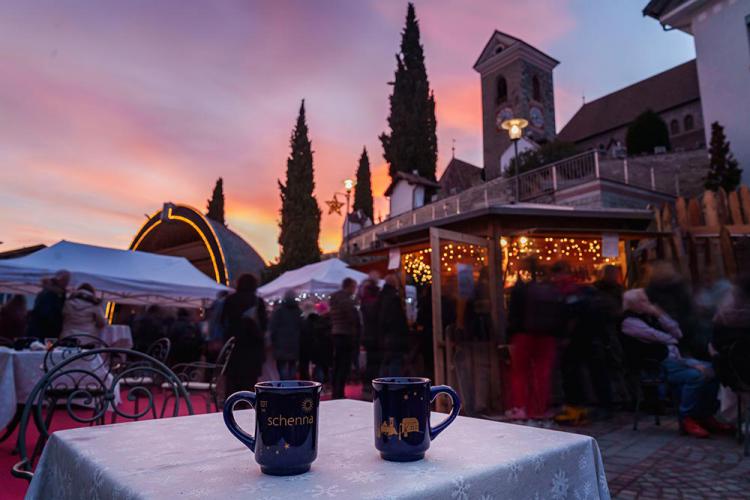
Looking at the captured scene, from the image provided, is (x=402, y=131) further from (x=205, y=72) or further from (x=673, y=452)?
(x=673, y=452)

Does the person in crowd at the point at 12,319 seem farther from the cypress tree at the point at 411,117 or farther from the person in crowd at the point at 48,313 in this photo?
the cypress tree at the point at 411,117

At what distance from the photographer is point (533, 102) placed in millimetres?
38281

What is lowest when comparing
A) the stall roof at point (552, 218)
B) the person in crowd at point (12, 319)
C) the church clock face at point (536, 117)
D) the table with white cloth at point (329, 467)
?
the table with white cloth at point (329, 467)

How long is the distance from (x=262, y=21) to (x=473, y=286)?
7367mm

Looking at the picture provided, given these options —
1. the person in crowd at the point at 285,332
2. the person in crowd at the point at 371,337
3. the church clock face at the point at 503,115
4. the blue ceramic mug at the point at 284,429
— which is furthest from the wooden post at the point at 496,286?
the church clock face at the point at 503,115

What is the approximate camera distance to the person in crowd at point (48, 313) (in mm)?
6098

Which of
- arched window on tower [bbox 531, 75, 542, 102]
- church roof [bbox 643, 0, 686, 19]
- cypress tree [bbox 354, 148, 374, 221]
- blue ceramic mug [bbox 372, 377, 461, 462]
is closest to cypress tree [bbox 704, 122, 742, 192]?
church roof [bbox 643, 0, 686, 19]

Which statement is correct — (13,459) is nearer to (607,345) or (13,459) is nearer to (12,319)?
(12,319)

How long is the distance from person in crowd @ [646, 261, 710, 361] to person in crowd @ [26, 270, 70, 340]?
25.3 ft

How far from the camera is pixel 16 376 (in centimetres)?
420

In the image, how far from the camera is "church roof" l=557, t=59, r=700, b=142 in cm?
3672

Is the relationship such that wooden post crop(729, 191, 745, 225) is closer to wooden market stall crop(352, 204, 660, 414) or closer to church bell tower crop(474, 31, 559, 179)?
wooden market stall crop(352, 204, 660, 414)

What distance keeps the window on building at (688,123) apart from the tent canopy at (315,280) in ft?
113

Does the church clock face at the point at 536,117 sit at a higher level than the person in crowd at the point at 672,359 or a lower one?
higher
